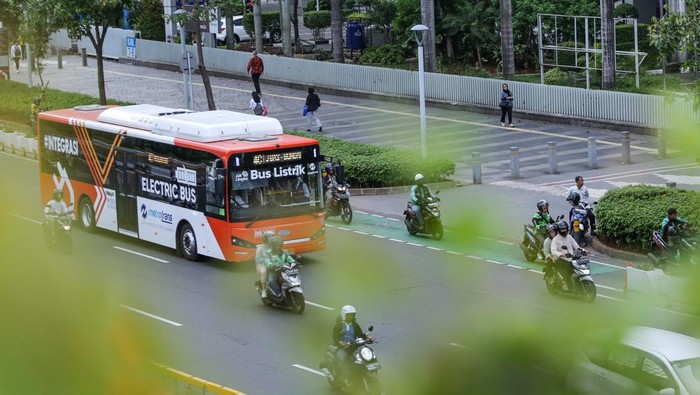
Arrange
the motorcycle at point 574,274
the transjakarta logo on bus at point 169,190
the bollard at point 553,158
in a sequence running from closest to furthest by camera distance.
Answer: the motorcycle at point 574,274, the transjakarta logo on bus at point 169,190, the bollard at point 553,158

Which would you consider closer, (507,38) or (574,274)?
(574,274)

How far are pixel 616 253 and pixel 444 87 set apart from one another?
22.8 meters

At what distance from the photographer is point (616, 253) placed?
23844mm

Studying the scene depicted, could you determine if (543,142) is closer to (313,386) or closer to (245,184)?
(245,184)

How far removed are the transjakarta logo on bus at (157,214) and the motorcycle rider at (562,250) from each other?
8378 millimetres

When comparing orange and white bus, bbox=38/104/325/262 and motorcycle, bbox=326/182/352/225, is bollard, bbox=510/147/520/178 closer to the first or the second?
motorcycle, bbox=326/182/352/225

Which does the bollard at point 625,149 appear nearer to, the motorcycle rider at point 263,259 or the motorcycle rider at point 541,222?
the motorcycle rider at point 541,222

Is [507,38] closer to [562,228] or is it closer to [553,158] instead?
[553,158]

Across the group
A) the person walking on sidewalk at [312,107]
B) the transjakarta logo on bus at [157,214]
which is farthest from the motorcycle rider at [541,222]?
the person walking on sidewalk at [312,107]

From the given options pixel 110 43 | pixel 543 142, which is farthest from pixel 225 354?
pixel 110 43

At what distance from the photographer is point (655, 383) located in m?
5.97

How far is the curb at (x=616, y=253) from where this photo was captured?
76.8 ft

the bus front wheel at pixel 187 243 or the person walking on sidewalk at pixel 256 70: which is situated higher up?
the person walking on sidewalk at pixel 256 70

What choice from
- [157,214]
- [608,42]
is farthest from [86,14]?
[157,214]
